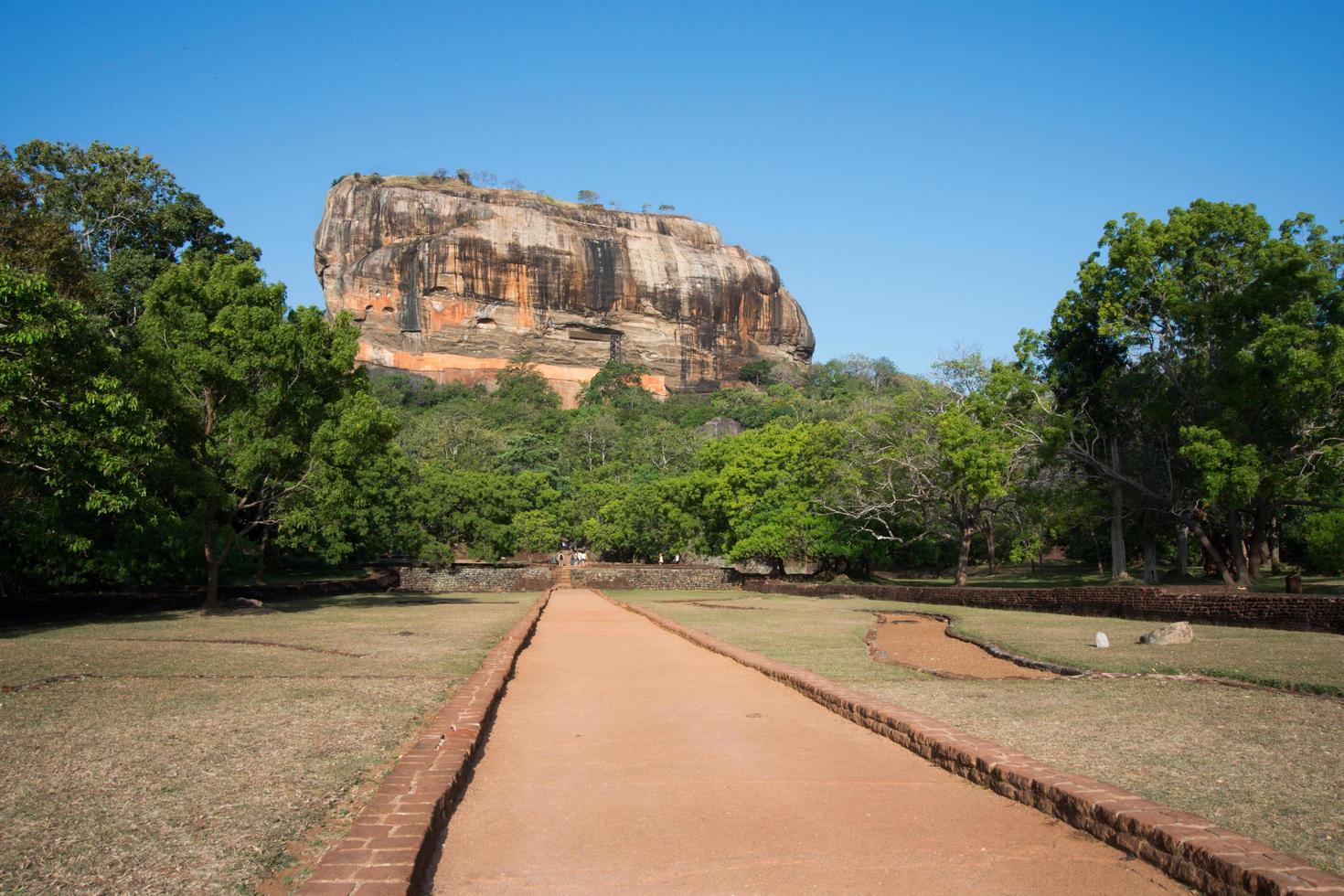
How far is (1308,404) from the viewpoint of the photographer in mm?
18984

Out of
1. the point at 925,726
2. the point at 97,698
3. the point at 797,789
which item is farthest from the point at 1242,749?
the point at 97,698

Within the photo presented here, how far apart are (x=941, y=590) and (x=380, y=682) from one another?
711 inches

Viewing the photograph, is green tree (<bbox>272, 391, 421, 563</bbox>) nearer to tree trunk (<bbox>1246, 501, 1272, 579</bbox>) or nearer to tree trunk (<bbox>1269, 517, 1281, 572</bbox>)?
tree trunk (<bbox>1246, 501, 1272, 579</bbox>)

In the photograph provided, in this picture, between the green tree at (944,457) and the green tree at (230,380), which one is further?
the green tree at (944,457)

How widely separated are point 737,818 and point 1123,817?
1728 mm

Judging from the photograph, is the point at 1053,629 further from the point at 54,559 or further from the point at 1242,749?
the point at 54,559

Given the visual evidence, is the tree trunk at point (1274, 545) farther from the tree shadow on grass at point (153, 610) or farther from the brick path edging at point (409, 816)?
the brick path edging at point (409, 816)

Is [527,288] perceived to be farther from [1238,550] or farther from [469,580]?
[1238,550]

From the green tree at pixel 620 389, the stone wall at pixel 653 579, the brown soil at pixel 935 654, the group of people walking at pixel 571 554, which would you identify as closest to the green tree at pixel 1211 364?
the brown soil at pixel 935 654

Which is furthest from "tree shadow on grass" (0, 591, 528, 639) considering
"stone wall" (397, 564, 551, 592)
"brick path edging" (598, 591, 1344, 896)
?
"brick path edging" (598, 591, 1344, 896)

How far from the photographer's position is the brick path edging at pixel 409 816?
335 centimetres

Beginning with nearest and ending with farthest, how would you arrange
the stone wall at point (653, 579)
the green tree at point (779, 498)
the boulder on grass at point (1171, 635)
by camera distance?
the boulder on grass at point (1171, 635) → the green tree at point (779, 498) → the stone wall at point (653, 579)

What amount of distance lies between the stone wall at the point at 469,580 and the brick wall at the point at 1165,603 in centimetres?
1268

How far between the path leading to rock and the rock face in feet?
269
